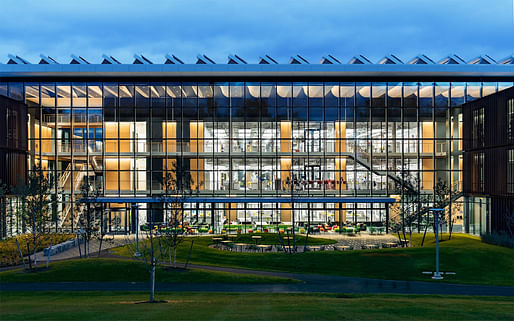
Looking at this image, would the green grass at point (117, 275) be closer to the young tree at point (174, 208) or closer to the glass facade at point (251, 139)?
the young tree at point (174, 208)

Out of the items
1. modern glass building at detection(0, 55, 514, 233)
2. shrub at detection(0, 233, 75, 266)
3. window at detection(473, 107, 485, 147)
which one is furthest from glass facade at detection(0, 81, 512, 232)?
shrub at detection(0, 233, 75, 266)

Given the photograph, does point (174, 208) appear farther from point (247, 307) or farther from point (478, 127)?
point (478, 127)

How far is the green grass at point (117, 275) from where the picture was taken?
24825 mm

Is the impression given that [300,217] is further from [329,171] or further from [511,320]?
[511,320]

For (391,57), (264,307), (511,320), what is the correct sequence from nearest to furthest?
(511,320) < (264,307) < (391,57)

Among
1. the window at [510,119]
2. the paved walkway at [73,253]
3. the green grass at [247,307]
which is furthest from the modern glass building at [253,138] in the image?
the green grass at [247,307]

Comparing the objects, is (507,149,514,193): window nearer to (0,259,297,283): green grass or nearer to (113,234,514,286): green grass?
(113,234,514,286): green grass

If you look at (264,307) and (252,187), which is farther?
(252,187)

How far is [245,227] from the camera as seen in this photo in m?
45.4

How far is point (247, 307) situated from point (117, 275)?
1076 cm

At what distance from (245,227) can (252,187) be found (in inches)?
157

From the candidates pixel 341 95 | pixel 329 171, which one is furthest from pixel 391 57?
pixel 329 171

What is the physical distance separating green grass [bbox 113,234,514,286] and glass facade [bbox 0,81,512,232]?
36.2ft

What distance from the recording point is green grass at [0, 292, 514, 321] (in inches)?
630
